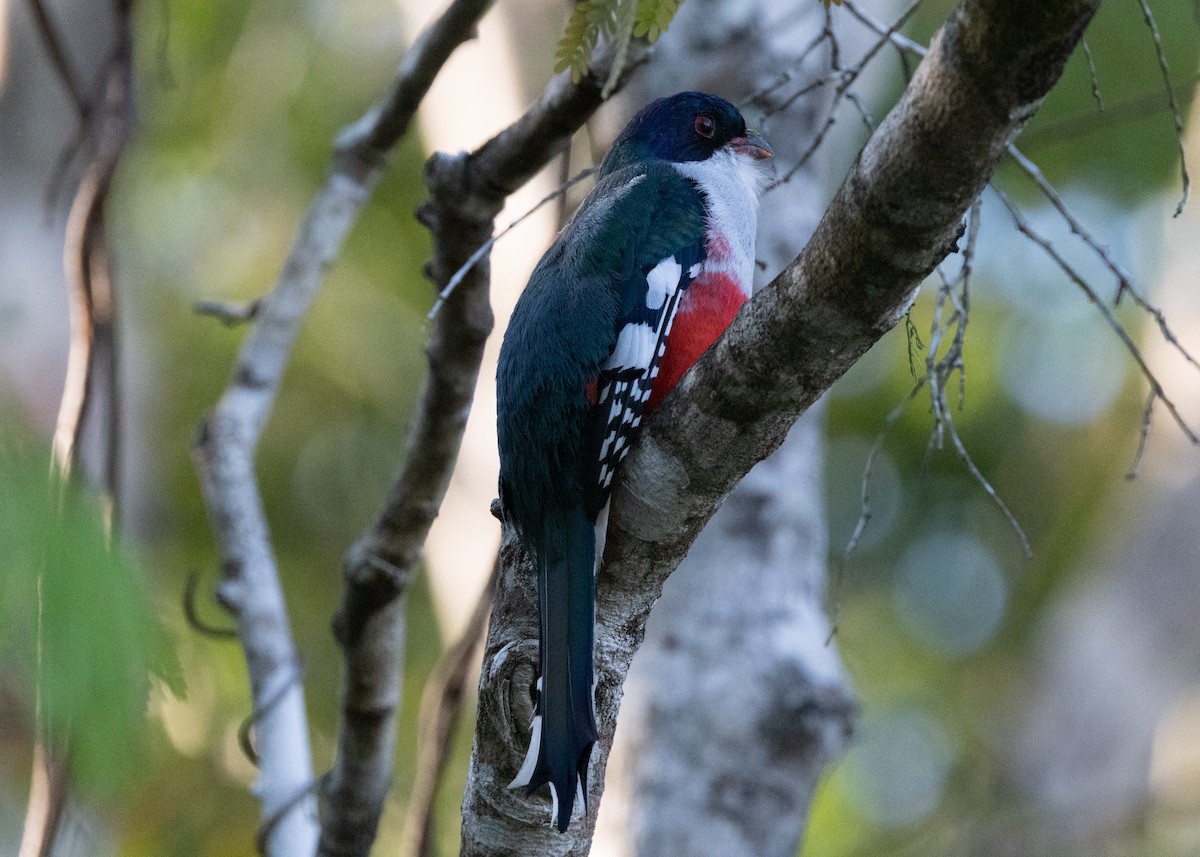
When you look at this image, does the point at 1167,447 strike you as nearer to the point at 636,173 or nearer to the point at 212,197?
the point at 636,173

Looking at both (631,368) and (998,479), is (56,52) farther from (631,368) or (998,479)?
(998,479)

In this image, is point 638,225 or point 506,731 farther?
point 638,225

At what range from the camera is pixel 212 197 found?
400 inches

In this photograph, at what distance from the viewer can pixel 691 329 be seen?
2746 millimetres

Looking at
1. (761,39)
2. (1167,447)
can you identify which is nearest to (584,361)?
(761,39)

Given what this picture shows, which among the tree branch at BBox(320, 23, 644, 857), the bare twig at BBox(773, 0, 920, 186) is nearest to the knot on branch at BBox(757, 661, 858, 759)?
the tree branch at BBox(320, 23, 644, 857)

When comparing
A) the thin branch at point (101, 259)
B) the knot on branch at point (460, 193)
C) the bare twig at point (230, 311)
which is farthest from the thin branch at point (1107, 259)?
the thin branch at point (101, 259)

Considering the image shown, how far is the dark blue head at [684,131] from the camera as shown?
3.46 m

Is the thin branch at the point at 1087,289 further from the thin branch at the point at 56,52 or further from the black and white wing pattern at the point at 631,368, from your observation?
the thin branch at the point at 56,52

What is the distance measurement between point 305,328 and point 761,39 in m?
7.26

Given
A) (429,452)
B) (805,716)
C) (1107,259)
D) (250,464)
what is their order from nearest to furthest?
1. (1107,259)
2. (429,452)
3. (250,464)
4. (805,716)

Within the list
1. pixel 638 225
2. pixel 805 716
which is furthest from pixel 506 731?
pixel 805 716

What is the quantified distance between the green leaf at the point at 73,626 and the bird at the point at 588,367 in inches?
33.0

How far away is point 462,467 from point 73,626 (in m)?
3.76
